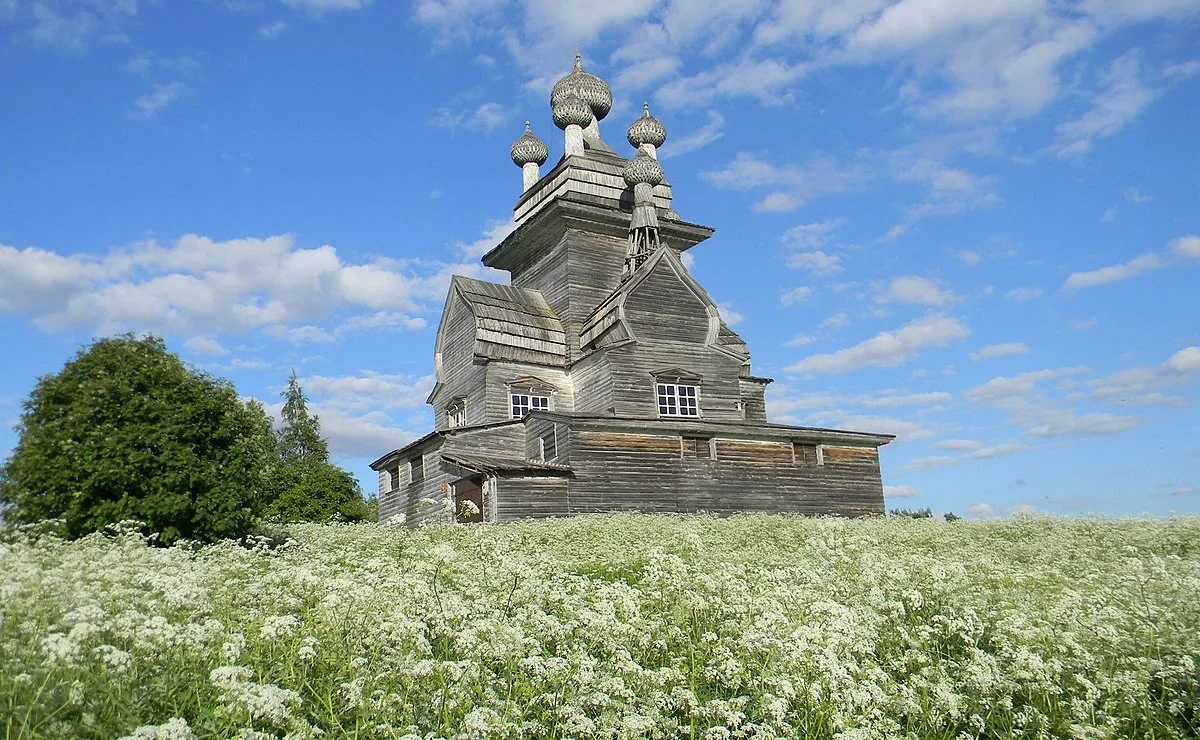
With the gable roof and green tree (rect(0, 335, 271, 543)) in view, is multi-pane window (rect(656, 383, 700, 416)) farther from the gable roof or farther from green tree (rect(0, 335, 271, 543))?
green tree (rect(0, 335, 271, 543))

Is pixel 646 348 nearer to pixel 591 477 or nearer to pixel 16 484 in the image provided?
pixel 591 477

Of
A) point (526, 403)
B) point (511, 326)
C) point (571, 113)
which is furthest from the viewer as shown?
point (571, 113)

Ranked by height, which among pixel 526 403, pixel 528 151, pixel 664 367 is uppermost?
pixel 528 151

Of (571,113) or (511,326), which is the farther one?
(571,113)

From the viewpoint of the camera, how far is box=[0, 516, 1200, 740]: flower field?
5180 mm

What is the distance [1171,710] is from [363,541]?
1325 cm

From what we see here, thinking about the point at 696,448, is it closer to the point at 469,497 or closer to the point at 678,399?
the point at 678,399

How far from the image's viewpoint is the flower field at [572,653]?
5.18 m

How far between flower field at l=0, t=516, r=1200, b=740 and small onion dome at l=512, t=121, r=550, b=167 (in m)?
29.7

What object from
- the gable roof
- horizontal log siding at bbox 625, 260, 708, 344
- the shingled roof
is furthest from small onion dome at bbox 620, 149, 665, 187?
the shingled roof

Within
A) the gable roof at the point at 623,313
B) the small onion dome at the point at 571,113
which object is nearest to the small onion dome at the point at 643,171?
the small onion dome at the point at 571,113

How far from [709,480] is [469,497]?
7.64 m

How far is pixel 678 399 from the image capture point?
29.9 meters

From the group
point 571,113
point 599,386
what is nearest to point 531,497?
point 599,386
